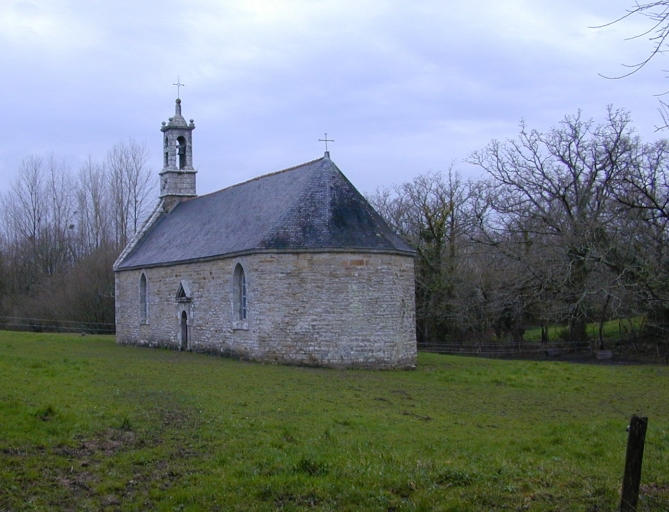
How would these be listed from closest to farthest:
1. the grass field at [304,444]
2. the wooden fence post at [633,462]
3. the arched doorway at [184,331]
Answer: the wooden fence post at [633,462]
the grass field at [304,444]
the arched doorway at [184,331]

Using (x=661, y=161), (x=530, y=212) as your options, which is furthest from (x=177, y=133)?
(x=661, y=161)

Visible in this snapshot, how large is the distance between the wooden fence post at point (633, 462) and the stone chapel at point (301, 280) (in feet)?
52.9

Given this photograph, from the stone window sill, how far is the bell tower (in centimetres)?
1324

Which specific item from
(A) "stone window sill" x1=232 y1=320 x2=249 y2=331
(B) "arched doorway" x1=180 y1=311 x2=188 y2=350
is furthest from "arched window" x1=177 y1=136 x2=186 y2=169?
(A) "stone window sill" x1=232 y1=320 x2=249 y2=331

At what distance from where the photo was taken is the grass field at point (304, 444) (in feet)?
23.9

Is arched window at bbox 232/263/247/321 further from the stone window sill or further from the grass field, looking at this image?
the grass field

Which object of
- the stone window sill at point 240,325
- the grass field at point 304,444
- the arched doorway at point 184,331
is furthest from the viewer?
the arched doorway at point 184,331

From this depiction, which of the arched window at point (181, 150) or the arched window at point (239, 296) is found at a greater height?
the arched window at point (181, 150)

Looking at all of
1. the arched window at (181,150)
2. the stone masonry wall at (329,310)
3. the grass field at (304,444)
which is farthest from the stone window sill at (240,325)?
the arched window at (181,150)

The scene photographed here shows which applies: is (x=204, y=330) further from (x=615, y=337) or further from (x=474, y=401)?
(x=615, y=337)

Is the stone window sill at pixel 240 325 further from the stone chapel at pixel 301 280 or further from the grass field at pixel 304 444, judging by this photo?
the grass field at pixel 304 444

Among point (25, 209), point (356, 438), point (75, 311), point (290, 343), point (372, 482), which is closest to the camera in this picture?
point (372, 482)

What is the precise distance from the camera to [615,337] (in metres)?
32.9

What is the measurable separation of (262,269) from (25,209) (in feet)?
127
